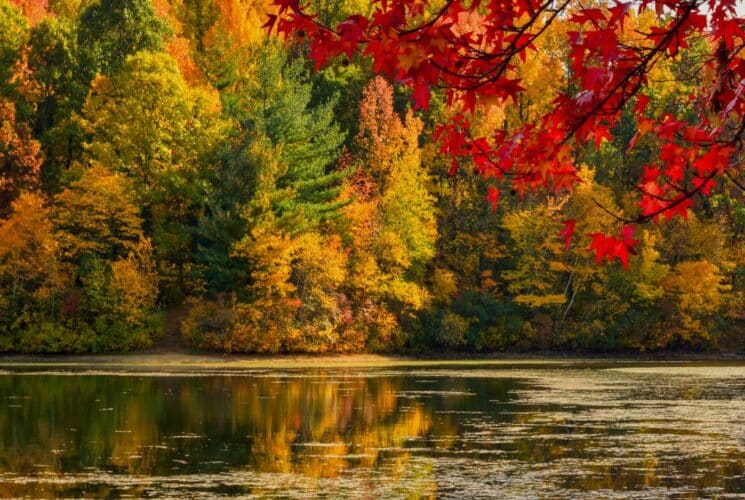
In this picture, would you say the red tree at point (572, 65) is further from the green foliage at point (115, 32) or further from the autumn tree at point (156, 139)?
the green foliage at point (115, 32)

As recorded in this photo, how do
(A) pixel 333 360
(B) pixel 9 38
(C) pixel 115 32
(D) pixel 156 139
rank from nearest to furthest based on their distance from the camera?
(A) pixel 333 360 → (D) pixel 156 139 → (C) pixel 115 32 → (B) pixel 9 38

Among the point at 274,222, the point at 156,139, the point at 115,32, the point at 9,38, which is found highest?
the point at 115,32

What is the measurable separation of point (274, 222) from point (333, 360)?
714cm

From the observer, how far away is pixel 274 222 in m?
60.6

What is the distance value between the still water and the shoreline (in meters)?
11.0

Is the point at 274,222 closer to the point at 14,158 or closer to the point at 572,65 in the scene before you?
the point at 14,158

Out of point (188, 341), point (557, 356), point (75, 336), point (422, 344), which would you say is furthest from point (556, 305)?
point (75, 336)

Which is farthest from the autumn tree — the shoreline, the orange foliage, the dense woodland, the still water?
the still water

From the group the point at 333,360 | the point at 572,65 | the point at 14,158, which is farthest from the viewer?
the point at 14,158

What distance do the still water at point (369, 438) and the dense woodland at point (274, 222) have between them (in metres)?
15.6

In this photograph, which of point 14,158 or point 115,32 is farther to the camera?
point 115,32

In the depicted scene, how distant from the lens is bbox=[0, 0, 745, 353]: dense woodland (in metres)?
59.5

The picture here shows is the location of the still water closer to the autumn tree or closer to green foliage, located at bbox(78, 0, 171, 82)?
the autumn tree

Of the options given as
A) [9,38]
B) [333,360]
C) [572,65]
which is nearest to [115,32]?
[9,38]
